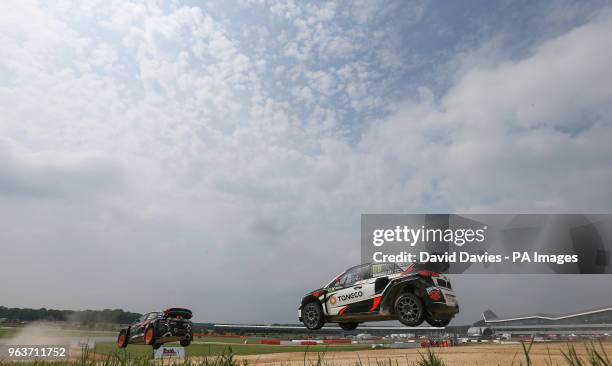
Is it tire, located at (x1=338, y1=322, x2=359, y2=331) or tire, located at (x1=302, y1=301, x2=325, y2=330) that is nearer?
tire, located at (x1=338, y1=322, x2=359, y2=331)

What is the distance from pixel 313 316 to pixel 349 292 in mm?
1655

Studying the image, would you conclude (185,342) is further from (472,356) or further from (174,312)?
(472,356)

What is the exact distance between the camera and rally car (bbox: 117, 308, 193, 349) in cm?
2030

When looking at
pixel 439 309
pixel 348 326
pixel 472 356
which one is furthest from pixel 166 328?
pixel 472 356

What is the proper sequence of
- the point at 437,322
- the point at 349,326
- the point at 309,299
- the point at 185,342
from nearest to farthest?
the point at 437,322 → the point at 349,326 → the point at 309,299 → the point at 185,342

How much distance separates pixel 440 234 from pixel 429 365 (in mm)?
8303

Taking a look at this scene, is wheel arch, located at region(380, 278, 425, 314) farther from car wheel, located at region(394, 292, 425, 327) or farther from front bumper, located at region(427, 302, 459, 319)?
front bumper, located at region(427, 302, 459, 319)

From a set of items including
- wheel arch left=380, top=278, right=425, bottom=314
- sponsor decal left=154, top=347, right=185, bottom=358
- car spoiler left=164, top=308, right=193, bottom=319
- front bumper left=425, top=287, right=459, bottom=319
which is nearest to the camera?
front bumper left=425, top=287, right=459, bottom=319

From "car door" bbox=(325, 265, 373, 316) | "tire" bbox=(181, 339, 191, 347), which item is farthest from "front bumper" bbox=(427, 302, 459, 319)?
"tire" bbox=(181, 339, 191, 347)

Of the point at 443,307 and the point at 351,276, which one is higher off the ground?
the point at 351,276

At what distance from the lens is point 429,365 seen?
9.54 m

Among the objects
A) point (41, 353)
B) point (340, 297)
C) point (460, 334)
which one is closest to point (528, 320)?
point (460, 334)

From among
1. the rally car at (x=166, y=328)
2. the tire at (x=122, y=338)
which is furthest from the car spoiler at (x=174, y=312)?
the tire at (x=122, y=338)

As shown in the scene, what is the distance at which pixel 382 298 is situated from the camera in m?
14.8
